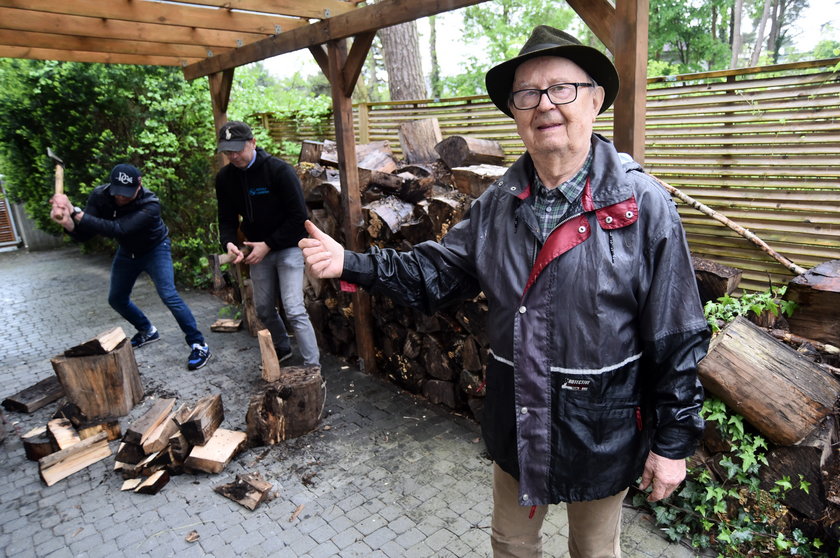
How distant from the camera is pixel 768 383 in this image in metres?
2.55

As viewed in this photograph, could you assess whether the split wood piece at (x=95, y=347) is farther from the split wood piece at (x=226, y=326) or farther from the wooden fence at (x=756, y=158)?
the wooden fence at (x=756, y=158)

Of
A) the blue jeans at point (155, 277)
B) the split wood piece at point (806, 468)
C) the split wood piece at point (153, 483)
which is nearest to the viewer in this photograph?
the split wood piece at point (806, 468)

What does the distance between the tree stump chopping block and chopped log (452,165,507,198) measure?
1.81 meters

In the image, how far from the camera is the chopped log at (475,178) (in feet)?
12.8

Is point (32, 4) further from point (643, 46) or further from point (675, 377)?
point (675, 377)

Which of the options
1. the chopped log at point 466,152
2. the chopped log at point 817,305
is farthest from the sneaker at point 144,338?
the chopped log at point 817,305

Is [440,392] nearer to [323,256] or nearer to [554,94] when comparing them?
[323,256]

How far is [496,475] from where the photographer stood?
1.98 metres

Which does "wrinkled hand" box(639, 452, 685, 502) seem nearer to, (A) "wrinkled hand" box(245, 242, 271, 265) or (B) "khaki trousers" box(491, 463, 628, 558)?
(B) "khaki trousers" box(491, 463, 628, 558)

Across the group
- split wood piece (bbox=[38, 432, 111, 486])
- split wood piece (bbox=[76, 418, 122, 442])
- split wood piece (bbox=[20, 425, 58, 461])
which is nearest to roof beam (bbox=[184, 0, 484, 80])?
split wood piece (bbox=[76, 418, 122, 442])

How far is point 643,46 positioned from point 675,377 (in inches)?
68.5

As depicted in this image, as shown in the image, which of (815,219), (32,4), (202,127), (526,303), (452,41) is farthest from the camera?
(452,41)

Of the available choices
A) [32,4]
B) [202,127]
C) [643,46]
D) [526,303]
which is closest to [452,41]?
[202,127]

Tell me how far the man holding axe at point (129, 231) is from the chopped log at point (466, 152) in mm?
2747
